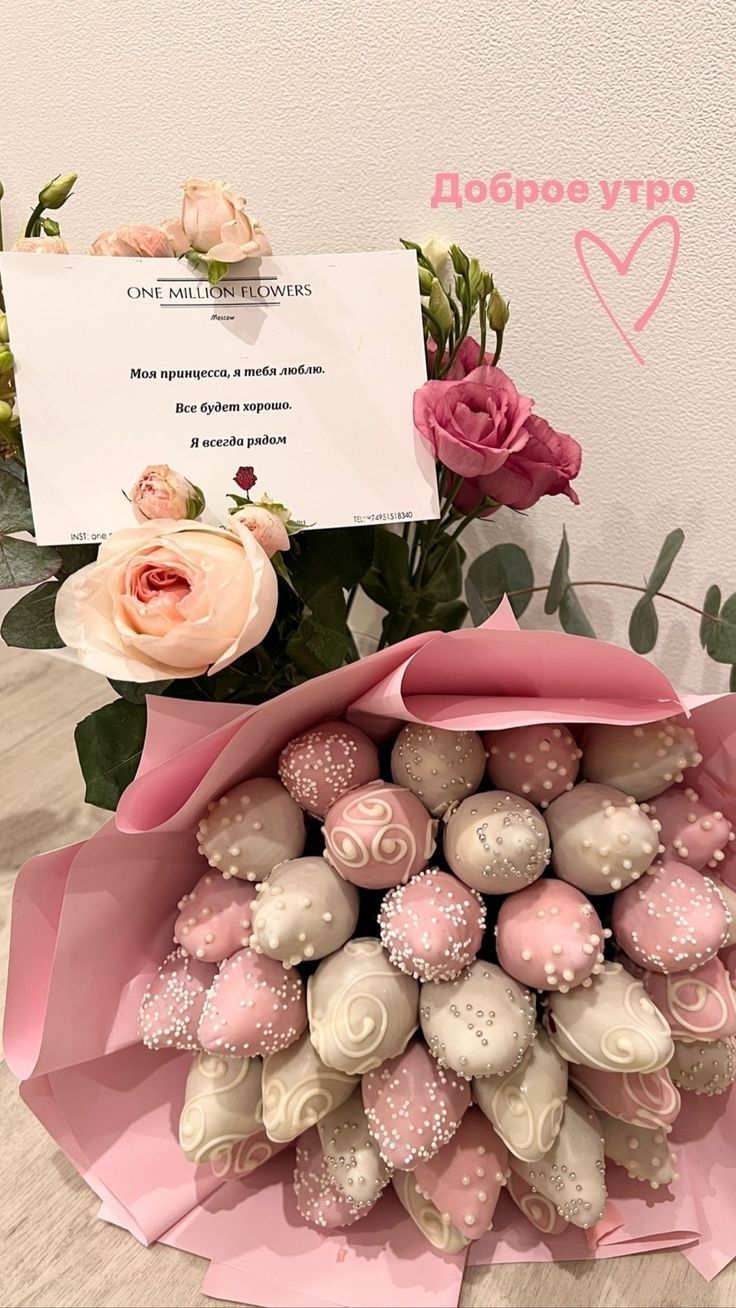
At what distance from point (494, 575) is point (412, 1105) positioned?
41 cm

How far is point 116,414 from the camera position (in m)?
0.50

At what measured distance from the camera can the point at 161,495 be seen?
1.51ft

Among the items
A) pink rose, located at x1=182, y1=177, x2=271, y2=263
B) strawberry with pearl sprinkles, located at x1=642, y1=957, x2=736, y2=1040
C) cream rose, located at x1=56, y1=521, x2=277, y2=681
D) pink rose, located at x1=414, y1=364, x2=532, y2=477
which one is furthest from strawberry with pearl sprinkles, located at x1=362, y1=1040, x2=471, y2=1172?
pink rose, located at x1=182, y1=177, x2=271, y2=263

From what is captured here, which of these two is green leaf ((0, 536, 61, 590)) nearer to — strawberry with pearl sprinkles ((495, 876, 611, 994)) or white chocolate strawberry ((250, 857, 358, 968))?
white chocolate strawberry ((250, 857, 358, 968))

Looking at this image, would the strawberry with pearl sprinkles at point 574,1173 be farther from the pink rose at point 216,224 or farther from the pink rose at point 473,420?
the pink rose at point 216,224

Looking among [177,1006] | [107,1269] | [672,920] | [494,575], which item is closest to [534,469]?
[494,575]

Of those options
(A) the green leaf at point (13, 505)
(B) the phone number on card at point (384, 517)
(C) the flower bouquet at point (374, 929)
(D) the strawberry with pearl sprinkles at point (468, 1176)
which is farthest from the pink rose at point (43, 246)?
(D) the strawberry with pearl sprinkles at point (468, 1176)

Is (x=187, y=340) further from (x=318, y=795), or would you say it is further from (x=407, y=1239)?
(x=407, y=1239)

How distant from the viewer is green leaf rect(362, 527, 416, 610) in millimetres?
643

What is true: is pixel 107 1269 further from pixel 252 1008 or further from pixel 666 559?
pixel 666 559

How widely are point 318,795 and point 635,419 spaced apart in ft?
1.33

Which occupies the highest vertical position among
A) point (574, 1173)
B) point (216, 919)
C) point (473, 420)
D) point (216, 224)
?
point (216, 224)

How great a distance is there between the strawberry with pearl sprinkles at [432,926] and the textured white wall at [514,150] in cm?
39

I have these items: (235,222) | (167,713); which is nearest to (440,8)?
(235,222)
